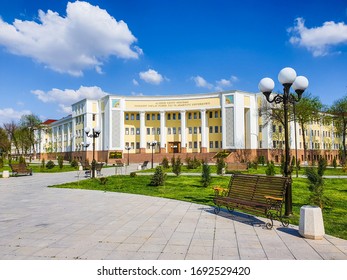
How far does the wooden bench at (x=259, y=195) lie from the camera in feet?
22.5

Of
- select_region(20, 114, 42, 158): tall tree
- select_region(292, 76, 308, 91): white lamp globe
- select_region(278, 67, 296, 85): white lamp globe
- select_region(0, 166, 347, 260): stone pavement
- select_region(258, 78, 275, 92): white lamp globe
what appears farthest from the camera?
select_region(20, 114, 42, 158): tall tree

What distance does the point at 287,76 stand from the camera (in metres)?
7.90

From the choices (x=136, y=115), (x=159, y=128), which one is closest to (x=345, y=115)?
(x=159, y=128)

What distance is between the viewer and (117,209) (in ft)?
30.2

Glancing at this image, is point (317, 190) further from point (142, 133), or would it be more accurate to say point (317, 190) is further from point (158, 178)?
point (142, 133)

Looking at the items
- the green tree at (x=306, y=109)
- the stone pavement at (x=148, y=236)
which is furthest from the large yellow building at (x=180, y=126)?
the stone pavement at (x=148, y=236)

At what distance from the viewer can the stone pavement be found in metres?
4.90

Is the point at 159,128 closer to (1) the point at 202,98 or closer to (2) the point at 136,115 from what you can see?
(2) the point at 136,115

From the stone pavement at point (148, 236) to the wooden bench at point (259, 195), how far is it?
0.37 metres

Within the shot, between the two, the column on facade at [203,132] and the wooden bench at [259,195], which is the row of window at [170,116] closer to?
the column on facade at [203,132]

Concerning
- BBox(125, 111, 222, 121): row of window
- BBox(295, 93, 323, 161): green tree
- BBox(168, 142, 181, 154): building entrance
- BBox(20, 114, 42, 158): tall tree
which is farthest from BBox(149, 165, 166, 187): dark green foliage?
BBox(20, 114, 42, 158): tall tree

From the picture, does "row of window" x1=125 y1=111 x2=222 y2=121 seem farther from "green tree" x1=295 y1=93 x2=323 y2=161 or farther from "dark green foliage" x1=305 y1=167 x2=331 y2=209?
"dark green foliage" x1=305 y1=167 x2=331 y2=209

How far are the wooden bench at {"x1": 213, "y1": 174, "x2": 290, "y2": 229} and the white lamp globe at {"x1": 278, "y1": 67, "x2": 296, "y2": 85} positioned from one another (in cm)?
262
